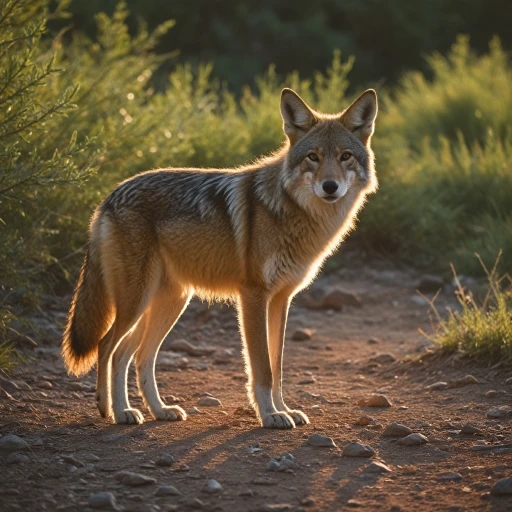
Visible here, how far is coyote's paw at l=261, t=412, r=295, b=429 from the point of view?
5168mm

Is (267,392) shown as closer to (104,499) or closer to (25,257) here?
(104,499)

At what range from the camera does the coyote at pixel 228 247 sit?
5.40 m

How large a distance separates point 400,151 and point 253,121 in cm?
230

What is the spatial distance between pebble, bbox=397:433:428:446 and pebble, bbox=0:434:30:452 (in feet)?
7.08

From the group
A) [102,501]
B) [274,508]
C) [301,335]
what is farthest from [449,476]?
[301,335]

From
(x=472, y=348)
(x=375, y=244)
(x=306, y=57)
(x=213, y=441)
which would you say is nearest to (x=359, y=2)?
(x=306, y=57)

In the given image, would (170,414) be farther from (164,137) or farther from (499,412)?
(164,137)

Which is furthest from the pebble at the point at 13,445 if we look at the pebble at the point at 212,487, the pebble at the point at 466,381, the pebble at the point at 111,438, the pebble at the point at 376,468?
the pebble at the point at 466,381

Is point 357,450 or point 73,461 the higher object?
point 73,461

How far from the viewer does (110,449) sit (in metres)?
4.68

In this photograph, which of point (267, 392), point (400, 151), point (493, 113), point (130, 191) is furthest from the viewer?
point (493, 113)

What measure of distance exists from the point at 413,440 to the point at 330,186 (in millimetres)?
1682

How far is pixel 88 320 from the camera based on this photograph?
5551 millimetres

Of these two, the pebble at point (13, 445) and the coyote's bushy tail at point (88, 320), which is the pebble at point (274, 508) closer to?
the pebble at point (13, 445)
